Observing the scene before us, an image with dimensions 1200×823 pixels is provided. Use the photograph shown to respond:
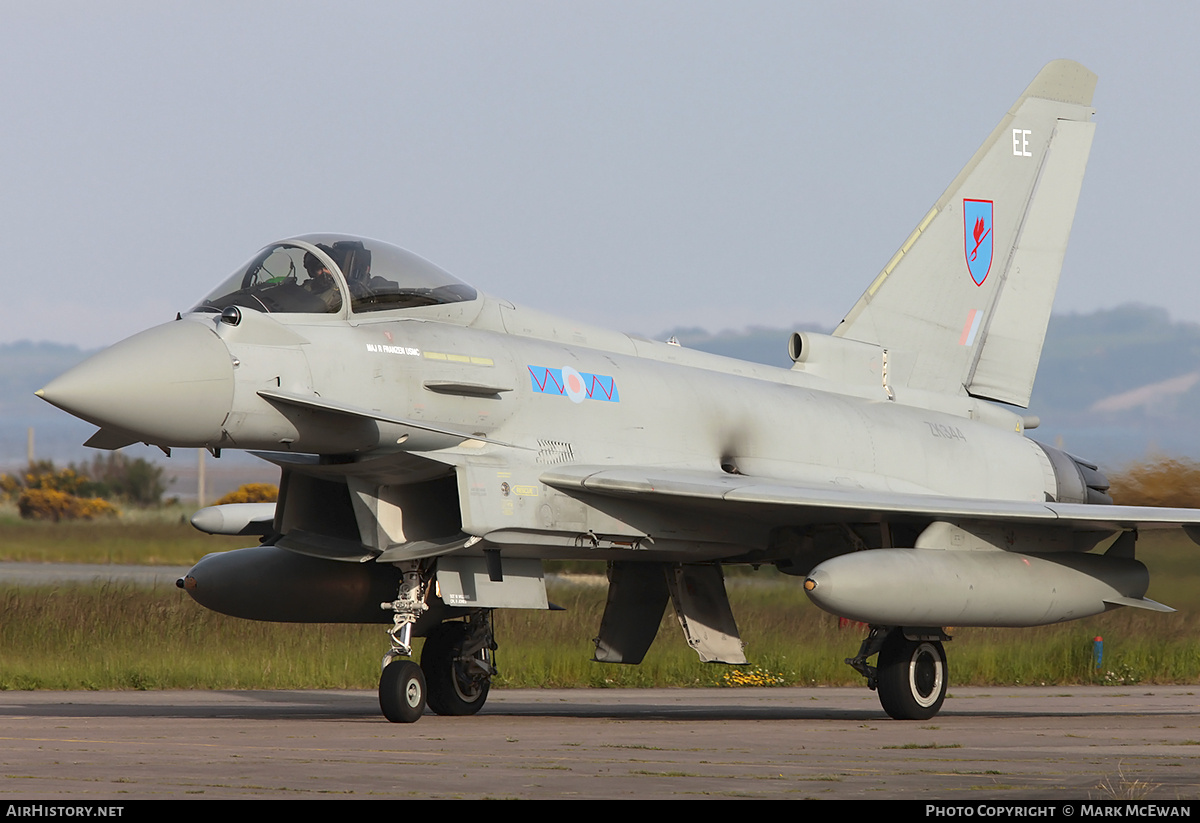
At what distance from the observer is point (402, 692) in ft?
31.0

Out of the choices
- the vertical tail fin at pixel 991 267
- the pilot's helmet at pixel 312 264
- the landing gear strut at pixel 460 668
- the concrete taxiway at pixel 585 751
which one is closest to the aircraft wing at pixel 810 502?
the concrete taxiway at pixel 585 751

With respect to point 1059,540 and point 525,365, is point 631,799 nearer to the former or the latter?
point 525,365

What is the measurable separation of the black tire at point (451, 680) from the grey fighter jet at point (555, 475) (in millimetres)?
A: 18

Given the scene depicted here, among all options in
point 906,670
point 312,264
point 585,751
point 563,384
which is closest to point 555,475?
point 563,384

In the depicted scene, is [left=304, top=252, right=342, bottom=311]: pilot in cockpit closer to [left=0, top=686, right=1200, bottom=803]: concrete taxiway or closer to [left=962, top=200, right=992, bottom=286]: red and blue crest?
[left=0, top=686, right=1200, bottom=803]: concrete taxiway

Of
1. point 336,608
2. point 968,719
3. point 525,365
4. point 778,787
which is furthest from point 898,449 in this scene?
point 778,787

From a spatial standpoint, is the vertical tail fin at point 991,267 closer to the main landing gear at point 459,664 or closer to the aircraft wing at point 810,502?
the aircraft wing at point 810,502

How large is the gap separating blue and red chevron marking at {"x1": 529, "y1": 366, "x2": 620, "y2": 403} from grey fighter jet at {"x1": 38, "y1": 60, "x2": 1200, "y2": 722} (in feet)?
0.06

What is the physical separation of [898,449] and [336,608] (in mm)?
4785

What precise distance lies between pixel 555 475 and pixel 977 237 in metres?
6.11

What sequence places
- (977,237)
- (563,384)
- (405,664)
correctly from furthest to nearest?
(977,237), (563,384), (405,664)

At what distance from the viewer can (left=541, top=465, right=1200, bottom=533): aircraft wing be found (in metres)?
10.1

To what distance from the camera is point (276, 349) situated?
29.7 feet

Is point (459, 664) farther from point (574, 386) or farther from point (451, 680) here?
point (574, 386)
